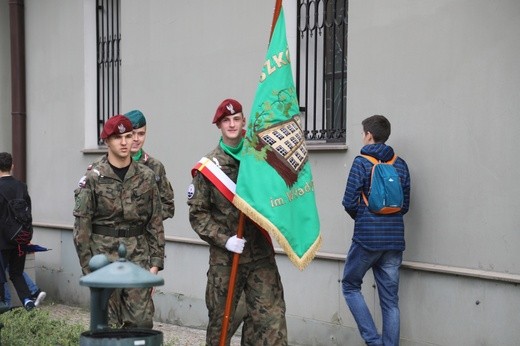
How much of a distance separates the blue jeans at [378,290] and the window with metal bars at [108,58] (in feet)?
16.4

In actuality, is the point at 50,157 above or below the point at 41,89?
below

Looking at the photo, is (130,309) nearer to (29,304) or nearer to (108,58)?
(29,304)

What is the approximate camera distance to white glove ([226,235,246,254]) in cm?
601

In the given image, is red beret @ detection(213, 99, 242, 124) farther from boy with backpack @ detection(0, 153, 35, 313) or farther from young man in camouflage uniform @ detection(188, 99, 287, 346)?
boy with backpack @ detection(0, 153, 35, 313)

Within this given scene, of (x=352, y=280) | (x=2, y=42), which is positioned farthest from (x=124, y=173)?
(x=2, y=42)

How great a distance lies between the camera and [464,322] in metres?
7.12

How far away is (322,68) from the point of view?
28.5 ft

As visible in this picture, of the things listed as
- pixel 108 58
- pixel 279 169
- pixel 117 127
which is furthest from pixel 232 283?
pixel 108 58

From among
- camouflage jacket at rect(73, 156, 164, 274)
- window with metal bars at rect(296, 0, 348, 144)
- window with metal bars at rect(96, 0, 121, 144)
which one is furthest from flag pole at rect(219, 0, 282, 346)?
window with metal bars at rect(96, 0, 121, 144)

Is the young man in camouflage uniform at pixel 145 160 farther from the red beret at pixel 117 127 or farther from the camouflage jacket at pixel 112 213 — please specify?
the red beret at pixel 117 127

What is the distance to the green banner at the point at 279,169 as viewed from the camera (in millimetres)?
6011

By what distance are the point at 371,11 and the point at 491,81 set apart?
1426mm

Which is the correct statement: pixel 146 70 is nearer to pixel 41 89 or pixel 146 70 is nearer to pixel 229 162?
pixel 41 89

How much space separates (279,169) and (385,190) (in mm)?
1344
